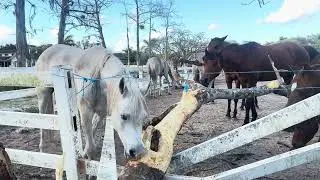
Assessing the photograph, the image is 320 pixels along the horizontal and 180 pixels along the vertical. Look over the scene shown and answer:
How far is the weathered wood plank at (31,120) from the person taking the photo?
3309 mm

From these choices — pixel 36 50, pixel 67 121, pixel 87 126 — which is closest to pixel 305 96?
pixel 87 126

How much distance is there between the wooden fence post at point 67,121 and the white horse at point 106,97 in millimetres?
456

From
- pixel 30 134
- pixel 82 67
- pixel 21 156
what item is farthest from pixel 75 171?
pixel 30 134

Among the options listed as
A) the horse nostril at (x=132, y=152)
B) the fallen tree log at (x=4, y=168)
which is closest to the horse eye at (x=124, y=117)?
the horse nostril at (x=132, y=152)

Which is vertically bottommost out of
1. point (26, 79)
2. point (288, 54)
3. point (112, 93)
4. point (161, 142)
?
point (161, 142)

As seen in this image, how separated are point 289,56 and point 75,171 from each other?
866 centimetres

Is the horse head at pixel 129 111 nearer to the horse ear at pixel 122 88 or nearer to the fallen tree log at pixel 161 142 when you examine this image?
the horse ear at pixel 122 88

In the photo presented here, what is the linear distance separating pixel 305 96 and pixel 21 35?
10.3m

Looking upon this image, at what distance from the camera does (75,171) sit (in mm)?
2938

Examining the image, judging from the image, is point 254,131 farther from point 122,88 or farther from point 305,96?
point 305,96

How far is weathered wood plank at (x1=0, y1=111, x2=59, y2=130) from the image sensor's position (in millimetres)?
3309

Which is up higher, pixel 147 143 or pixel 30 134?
pixel 147 143

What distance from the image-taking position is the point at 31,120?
346cm

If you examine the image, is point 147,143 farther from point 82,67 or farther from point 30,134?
point 30,134
